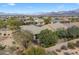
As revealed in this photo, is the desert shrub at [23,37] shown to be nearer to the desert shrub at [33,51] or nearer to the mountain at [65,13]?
the desert shrub at [33,51]

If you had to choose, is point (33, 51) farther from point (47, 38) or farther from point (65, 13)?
point (65, 13)

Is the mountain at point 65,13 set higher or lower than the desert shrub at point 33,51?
higher

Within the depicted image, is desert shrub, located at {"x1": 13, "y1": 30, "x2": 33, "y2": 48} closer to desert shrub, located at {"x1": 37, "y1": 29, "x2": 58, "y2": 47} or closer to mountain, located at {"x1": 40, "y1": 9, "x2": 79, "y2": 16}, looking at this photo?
desert shrub, located at {"x1": 37, "y1": 29, "x2": 58, "y2": 47}

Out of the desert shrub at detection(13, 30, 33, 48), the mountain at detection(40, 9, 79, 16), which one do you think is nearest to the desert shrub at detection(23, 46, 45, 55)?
the desert shrub at detection(13, 30, 33, 48)


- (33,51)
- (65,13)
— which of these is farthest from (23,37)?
(65,13)

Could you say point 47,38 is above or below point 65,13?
below

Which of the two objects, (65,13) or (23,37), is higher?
(65,13)

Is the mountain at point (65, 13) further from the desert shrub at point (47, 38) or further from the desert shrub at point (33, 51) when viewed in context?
the desert shrub at point (33, 51)

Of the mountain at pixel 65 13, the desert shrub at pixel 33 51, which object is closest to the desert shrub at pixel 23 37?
the desert shrub at pixel 33 51

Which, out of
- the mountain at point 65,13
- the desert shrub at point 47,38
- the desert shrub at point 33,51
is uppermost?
the mountain at point 65,13

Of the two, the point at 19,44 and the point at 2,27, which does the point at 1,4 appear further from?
the point at 19,44

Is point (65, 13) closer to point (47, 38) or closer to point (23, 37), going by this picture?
point (47, 38)

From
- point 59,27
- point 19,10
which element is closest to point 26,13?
point 19,10
